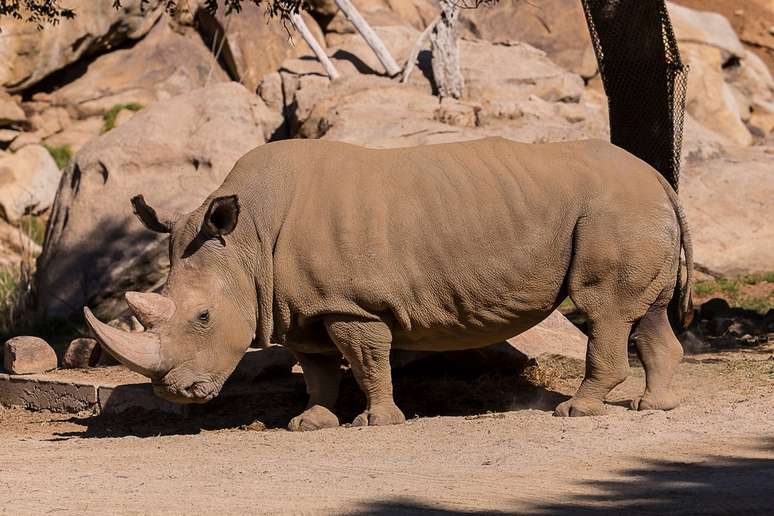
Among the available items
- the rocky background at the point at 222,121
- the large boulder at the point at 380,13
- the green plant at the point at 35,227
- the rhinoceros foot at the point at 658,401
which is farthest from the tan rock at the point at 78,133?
the rhinoceros foot at the point at 658,401

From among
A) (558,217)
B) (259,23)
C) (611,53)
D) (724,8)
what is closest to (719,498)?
(558,217)

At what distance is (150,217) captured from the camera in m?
8.58

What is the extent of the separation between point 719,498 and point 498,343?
13.0 feet

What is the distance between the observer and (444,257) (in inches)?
321

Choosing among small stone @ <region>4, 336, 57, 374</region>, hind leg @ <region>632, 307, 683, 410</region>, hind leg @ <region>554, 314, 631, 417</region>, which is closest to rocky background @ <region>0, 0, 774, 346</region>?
small stone @ <region>4, 336, 57, 374</region>

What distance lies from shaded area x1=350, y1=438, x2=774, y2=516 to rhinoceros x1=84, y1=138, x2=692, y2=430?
68.1 inches

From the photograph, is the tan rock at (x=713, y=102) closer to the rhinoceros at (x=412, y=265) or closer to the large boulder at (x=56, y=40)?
the large boulder at (x=56, y=40)

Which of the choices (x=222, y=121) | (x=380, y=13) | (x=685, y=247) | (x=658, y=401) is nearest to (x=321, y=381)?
(x=658, y=401)

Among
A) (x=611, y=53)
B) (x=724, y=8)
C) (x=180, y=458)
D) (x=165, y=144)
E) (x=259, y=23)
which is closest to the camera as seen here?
(x=180, y=458)

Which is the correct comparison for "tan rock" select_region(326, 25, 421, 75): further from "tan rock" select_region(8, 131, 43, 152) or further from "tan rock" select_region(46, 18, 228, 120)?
"tan rock" select_region(8, 131, 43, 152)

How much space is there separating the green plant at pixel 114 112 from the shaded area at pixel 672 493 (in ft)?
50.3

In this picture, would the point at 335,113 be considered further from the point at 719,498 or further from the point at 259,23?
the point at 719,498

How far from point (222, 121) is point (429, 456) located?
351 inches

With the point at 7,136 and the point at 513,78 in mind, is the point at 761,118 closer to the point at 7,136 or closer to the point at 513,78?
the point at 513,78
